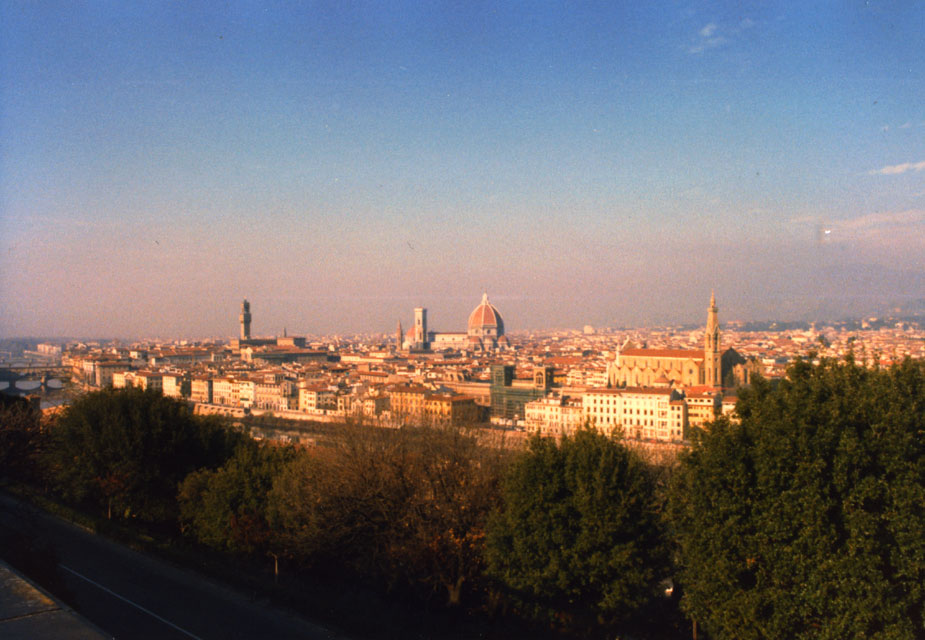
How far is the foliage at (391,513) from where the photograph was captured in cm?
479

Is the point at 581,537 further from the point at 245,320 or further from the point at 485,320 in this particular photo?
the point at 485,320

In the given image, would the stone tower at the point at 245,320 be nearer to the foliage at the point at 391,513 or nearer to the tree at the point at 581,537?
the foliage at the point at 391,513

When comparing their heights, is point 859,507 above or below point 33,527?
above

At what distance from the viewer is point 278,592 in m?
4.51

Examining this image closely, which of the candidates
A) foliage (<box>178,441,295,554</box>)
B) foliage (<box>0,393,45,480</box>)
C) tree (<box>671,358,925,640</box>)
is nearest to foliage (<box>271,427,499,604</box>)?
foliage (<box>178,441,295,554</box>)

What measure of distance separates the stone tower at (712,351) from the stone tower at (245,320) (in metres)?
41.5

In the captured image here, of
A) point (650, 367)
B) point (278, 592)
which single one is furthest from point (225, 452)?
point (650, 367)

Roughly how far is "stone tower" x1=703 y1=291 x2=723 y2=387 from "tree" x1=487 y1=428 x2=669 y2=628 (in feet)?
76.9

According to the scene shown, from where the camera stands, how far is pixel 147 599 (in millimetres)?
4199

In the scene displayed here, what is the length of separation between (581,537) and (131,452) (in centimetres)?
487

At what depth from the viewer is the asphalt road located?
3691 mm

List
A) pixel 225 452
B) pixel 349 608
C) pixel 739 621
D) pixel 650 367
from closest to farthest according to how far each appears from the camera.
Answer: pixel 739 621, pixel 349 608, pixel 225 452, pixel 650 367

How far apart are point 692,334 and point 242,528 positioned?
1081 inches

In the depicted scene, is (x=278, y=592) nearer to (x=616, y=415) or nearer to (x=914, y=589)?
(x=914, y=589)
